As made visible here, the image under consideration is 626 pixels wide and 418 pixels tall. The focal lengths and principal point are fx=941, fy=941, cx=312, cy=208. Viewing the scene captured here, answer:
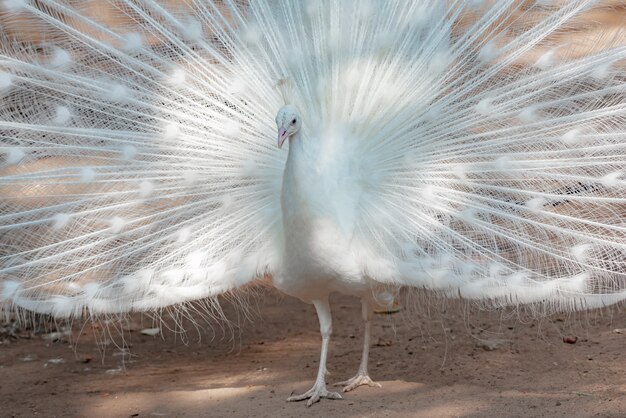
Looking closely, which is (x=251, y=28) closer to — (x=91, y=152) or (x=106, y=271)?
Answer: (x=91, y=152)

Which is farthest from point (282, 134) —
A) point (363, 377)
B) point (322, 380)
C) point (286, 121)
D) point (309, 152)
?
point (363, 377)

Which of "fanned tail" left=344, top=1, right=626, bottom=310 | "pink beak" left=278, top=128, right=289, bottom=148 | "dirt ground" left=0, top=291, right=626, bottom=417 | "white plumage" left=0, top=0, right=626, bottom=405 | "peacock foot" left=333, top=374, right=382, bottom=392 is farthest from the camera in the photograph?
"peacock foot" left=333, top=374, right=382, bottom=392

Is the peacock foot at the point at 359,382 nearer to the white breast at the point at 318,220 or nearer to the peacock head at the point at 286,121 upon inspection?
the white breast at the point at 318,220

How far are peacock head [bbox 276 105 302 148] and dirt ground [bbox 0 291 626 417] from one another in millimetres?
1261

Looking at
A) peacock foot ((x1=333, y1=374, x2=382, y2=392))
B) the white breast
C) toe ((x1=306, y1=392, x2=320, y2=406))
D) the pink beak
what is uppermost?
the pink beak

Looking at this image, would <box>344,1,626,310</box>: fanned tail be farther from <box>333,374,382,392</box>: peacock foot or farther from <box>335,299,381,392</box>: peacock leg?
<box>333,374,382,392</box>: peacock foot

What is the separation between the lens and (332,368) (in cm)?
564

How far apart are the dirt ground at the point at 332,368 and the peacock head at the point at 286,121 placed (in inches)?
49.7

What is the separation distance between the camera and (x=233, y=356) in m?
6.11

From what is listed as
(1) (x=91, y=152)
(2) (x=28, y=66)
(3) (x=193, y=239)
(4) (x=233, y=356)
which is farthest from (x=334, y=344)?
(2) (x=28, y=66)

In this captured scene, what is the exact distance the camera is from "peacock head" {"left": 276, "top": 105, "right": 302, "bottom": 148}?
428 centimetres

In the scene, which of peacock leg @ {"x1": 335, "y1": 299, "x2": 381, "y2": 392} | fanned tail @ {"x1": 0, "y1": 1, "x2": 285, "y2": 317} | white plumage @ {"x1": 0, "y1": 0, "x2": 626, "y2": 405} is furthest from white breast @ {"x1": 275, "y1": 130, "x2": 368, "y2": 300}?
peacock leg @ {"x1": 335, "y1": 299, "x2": 381, "y2": 392}

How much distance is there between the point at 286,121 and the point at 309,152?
0.42 metres

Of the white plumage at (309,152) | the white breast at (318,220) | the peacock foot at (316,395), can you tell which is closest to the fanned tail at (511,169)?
the white plumage at (309,152)
